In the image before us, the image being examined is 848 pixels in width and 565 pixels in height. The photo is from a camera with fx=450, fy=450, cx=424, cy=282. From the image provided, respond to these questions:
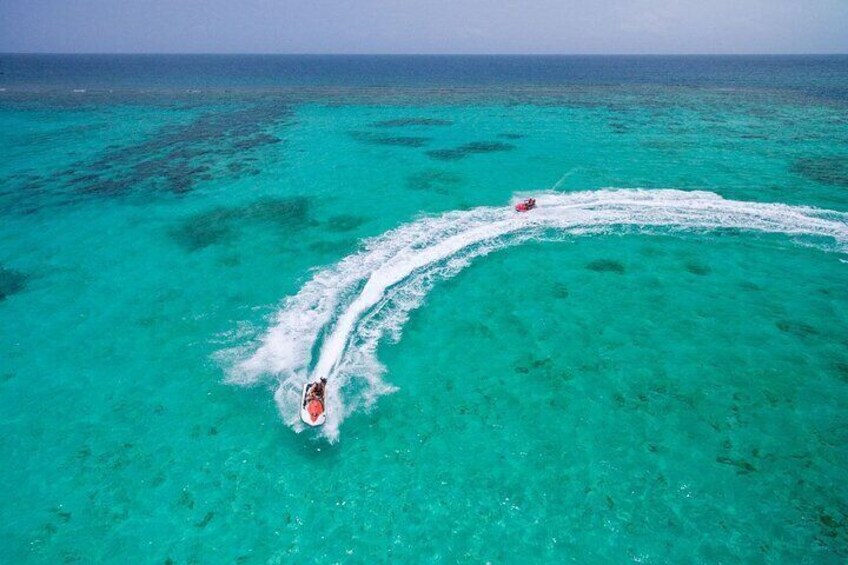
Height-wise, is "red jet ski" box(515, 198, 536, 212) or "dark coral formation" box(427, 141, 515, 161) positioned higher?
"dark coral formation" box(427, 141, 515, 161)

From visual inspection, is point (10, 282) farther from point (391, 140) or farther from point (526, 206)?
point (391, 140)

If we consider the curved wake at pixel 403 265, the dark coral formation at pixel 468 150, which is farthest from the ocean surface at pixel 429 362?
the dark coral formation at pixel 468 150

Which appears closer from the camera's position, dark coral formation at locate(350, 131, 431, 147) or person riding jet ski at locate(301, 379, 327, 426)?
person riding jet ski at locate(301, 379, 327, 426)

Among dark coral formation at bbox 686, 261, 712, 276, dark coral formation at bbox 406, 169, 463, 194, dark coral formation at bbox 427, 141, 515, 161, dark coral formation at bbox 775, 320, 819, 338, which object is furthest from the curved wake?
dark coral formation at bbox 427, 141, 515, 161

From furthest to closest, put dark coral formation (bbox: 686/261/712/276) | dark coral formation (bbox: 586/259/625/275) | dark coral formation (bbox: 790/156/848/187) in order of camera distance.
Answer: dark coral formation (bbox: 790/156/848/187) → dark coral formation (bbox: 586/259/625/275) → dark coral formation (bbox: 686/261/712/276)

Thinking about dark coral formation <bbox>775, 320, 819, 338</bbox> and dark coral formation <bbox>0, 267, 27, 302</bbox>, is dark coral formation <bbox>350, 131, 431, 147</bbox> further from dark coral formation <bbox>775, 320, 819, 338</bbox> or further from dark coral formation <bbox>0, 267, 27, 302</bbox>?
dark coral formation <bbox>775, 320, 819, 338</bbox>

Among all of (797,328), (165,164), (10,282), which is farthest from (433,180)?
(10,282)

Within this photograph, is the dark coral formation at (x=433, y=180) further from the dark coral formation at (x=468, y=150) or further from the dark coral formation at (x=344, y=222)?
the dark coral formation at (x=344, y=222)
